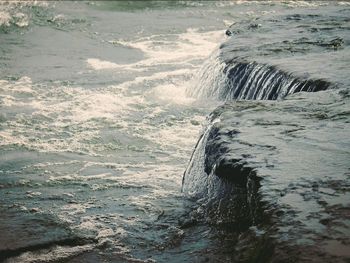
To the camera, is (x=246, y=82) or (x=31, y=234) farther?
(x=246, y=82)

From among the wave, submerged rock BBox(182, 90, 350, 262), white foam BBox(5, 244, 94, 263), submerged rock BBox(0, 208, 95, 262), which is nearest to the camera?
submerged rock BBox(182, 90, 350, 262)

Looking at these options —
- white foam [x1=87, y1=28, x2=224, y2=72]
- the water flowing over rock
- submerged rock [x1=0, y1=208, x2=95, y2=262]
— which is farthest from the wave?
submerged rock [x1=0, y1=208, x2=95, y2=262]

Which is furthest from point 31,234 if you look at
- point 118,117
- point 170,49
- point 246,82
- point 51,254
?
point 170,49

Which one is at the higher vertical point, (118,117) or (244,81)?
(244,81)

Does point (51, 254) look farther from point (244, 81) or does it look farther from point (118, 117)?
point (244, 81)

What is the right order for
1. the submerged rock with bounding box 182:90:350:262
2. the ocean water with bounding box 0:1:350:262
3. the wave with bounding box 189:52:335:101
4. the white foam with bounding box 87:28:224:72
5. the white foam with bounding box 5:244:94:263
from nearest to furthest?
the submerged rock with bounding box 182:90:350:262 → the white foam with bounding box 5:244:94:263 → the ocean water with bounding box 0:1:350:262 → the wave with bounding box 189:52:335:101 → the white foam with bounding box 87:28:224:72

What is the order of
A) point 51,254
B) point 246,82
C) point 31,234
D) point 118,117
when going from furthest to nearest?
point 118,117, point 246,82, point 31,234, point 51,254

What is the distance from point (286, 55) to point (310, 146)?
3738 millimetres

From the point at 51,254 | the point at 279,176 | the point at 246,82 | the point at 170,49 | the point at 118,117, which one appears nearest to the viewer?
the point at 279,176

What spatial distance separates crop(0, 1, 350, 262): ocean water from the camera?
4883 millimetres

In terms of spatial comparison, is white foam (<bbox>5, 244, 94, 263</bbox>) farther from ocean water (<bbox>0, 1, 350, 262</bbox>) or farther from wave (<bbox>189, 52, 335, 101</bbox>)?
wave (<bbox>189, 52, 335, 101</bbox>)

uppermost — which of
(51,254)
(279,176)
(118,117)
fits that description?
(279,176)

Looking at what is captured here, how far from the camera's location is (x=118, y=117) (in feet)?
27.6

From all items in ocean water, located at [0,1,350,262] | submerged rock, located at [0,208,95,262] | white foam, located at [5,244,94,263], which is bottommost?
white foam, located at [5,244,94,263]
